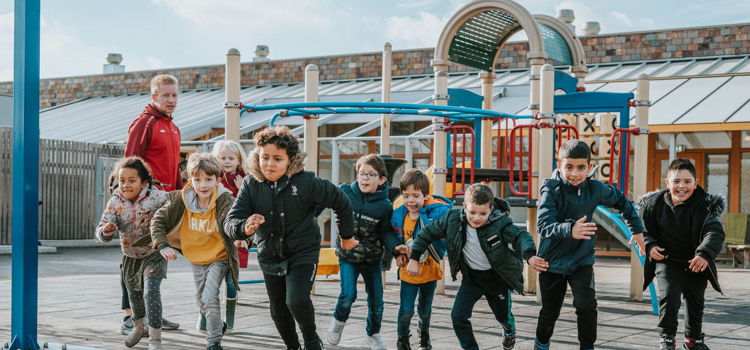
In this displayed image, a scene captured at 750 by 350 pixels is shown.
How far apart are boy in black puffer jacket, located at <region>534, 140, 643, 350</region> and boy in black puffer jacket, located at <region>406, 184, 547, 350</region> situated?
0.56ft

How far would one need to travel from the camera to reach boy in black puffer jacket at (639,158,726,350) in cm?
554

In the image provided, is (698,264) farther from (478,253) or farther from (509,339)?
(478,253)

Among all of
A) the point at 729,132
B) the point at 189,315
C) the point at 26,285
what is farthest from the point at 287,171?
the point at 729,132

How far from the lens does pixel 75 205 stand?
55.8 ft

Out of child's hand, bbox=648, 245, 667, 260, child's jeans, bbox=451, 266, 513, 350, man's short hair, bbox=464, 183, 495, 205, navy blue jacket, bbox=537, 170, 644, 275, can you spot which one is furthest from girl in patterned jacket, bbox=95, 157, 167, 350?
child's hand, bbox=648, 245, 667, 260

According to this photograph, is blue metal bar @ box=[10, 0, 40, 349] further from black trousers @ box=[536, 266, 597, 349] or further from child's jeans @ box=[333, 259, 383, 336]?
black trousers @ box=[536, 266, 597, 349]

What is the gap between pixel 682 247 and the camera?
18.4 feet

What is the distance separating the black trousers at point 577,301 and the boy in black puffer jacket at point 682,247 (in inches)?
29.3

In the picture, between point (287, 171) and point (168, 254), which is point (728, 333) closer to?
point (287, 171)

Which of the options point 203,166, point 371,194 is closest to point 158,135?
point 203,166

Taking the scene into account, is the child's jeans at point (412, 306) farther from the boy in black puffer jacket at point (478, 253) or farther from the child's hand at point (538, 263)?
the child's hand at point (538, 263)

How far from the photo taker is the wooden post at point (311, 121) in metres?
8.26

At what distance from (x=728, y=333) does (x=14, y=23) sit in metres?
5.21

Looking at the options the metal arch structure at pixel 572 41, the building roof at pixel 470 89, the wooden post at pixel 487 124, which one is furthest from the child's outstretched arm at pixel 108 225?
the building roof at pixel 470 89
